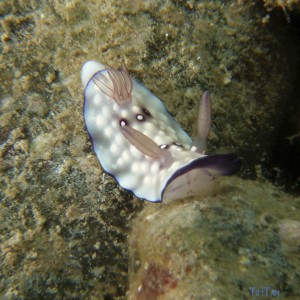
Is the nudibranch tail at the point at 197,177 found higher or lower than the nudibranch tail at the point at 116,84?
lower

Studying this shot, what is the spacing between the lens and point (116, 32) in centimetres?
288

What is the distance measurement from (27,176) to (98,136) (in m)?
0.77

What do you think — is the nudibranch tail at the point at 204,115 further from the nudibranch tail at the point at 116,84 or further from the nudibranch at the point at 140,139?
the nudibranch tail at the point at 116,84

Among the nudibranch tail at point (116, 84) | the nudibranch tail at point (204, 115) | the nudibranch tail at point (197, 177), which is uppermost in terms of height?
the nudibranch tail at point (116, 84)

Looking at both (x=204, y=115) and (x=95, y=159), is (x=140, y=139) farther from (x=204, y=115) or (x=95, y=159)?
(x=95, y=159)

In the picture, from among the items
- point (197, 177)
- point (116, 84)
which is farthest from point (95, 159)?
point (197, 177)

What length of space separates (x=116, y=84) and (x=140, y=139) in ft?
2.26

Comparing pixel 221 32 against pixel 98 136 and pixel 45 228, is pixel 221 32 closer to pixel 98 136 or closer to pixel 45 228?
pixel 98 136

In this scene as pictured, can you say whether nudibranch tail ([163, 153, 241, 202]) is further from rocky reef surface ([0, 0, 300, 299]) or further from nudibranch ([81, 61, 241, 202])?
rocky reef surface ([0, 0, 300, 299])

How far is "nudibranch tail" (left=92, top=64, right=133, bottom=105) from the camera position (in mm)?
2535

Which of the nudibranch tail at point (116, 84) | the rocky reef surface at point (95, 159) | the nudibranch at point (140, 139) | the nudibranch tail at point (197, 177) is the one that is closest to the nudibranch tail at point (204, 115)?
the nudibranch at point (140, 139)

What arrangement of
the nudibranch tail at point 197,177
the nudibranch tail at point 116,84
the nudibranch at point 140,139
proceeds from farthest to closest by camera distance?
1. the nudibranch tail at point 116,84
2. the nudibranch at point 140,139
3. the nudibranch tail at point 197,177

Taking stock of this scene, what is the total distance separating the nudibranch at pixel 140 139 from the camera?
2.05 metres

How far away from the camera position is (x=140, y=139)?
2.14 meters
